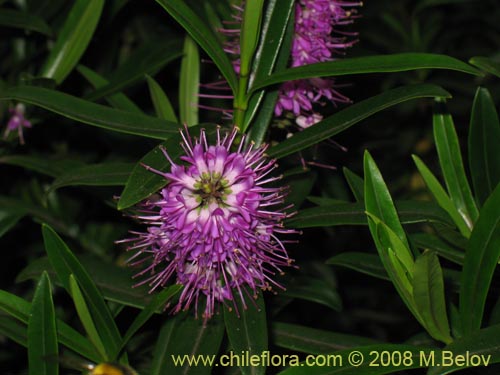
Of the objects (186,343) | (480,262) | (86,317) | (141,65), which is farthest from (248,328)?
(141,65)

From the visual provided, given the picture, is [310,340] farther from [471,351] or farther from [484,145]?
[484,145]

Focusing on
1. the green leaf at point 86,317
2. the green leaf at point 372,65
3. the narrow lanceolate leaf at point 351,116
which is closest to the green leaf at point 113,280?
the green leaf at point 86,317

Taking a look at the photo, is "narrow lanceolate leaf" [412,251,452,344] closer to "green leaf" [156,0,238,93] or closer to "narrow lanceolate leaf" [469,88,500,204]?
"narrow lanceolate leaf" [469,88,500,204]

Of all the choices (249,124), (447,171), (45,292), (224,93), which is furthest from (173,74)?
(45,292)

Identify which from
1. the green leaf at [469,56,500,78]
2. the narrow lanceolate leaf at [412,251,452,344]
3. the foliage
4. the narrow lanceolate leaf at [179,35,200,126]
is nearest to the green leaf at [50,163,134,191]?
the foliage

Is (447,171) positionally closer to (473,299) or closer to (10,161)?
(473,299)

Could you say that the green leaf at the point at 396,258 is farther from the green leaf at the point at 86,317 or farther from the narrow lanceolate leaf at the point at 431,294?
the green leaf at the point at 86,317
